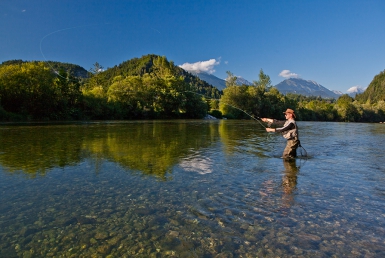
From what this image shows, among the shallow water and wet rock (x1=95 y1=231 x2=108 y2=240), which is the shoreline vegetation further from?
wet rock (x1=95 y1=231 x2=108 y2=240)

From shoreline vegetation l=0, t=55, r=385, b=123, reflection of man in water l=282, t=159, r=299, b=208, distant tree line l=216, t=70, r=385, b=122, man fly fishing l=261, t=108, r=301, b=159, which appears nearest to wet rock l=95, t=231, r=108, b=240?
reflection of man in water l=282, t=159, r=299, b=208

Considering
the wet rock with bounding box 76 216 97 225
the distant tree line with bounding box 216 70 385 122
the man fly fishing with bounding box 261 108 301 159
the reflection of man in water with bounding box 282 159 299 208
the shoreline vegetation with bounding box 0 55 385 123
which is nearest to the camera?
the wet rock with bounding box 76 216 97 225

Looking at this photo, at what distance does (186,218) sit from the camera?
607 centimetres

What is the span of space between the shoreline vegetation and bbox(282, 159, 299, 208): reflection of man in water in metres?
8.40

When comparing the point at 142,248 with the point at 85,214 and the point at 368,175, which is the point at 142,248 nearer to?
the point at 85,214

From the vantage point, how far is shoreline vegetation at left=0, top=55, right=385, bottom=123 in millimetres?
50062

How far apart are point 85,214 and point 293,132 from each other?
382 inches

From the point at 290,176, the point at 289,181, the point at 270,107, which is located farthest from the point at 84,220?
the point at 270,107

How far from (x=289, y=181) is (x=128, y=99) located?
6863cm

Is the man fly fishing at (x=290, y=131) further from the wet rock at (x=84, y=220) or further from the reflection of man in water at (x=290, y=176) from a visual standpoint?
the wet rock at (x=84, y=220)

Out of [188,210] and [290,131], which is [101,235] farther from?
[290,131]

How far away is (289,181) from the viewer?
9383mm

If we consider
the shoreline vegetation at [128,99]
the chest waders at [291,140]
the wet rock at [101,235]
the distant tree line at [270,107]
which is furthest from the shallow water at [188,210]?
the distant tree line at [270,107]

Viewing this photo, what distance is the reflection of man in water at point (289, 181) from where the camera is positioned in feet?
24.2
